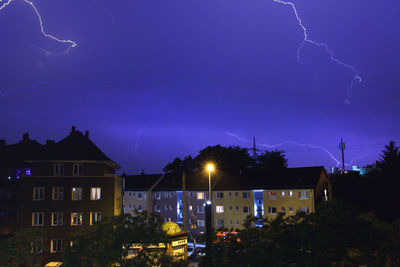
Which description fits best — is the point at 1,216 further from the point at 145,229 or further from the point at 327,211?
the point at 327,211

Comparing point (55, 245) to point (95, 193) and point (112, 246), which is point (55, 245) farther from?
point (112, 246)

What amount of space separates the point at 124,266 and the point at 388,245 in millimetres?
9743

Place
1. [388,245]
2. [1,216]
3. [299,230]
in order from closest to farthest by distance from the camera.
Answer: [388,245], [299,230], [1,216]

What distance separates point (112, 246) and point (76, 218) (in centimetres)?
2821

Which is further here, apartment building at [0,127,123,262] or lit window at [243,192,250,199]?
lit window at [243,192,250,199]

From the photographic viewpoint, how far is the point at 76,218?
4019 centimetres

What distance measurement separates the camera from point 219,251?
11.9 meters

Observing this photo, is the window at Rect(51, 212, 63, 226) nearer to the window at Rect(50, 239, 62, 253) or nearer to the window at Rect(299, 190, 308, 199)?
the window at Rect(50, 239, 62, 253)

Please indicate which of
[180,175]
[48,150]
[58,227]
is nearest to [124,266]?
[58,227]

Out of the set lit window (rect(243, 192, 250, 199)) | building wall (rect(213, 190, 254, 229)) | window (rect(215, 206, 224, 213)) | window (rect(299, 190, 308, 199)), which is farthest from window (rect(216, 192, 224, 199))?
window (rect(299, 190, 308, 199))

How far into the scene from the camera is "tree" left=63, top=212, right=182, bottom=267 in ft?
46.5

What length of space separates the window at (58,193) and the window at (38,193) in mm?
1368

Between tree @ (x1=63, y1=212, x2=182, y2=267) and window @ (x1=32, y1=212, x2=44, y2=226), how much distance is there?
2791 centimetres

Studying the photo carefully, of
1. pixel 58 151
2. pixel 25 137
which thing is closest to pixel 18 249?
pixel 58 151
